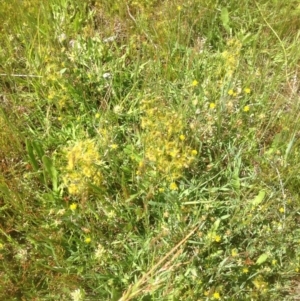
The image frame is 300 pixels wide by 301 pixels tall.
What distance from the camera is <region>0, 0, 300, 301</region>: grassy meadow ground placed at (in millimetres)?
1778

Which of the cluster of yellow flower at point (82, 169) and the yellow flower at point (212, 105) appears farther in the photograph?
the yellow flower at point (212, 105)

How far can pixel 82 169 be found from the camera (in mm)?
1797

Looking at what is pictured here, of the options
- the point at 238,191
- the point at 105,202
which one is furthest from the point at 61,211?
the point at 238,191


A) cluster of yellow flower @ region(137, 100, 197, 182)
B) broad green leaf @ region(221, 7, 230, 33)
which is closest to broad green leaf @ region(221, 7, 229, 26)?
broad green leaf @ region(221, 7, 230, 33)

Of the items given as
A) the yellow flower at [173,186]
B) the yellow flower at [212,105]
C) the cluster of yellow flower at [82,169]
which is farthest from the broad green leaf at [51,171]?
the yellow flower at [212,105]

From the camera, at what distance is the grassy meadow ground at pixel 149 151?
1778mm

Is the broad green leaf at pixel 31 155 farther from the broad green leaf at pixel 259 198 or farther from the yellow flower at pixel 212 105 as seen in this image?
the broad green leaf at pixel 259 198

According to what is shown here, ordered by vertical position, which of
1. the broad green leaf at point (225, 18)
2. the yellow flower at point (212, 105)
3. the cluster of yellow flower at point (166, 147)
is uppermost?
the broad green leaf at point (225, 18)

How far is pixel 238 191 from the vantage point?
1953mm

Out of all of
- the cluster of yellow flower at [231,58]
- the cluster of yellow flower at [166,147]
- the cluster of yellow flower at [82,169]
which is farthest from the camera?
the cluster of yellow flower at [231,58]

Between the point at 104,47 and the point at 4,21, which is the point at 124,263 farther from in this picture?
the point at 4,21

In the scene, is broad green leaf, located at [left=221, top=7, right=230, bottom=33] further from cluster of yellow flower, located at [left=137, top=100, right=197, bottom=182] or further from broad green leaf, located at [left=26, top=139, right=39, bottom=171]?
broad green leaf, located at [left=26, top=139, right=39, bottom=171]

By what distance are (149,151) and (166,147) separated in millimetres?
78

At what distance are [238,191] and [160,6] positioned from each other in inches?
49.0
